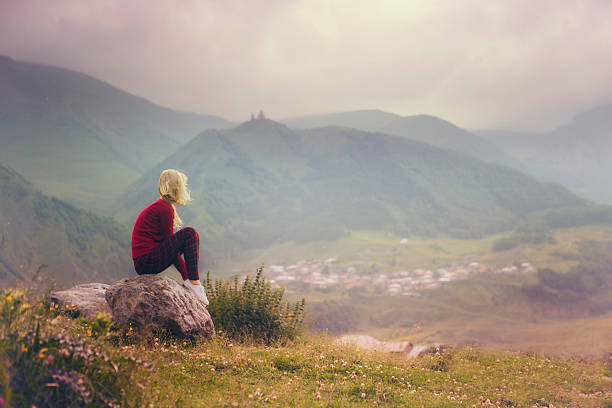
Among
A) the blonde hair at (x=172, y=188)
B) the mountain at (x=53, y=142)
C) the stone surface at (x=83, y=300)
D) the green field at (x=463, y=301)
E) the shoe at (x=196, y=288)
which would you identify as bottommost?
the green field at (x=463, y=301)

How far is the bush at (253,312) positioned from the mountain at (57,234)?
285 ft

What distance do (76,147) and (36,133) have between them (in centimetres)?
1650

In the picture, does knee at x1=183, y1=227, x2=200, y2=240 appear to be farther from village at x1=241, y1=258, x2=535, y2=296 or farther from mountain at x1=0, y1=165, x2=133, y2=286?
village at x1=241, y1=258, x2=535, y2=296

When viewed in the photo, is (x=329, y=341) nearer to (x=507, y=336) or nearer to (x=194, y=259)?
(x=194, y=259)

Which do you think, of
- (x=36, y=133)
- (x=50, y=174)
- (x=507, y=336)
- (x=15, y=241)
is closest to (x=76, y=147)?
(x=36, y=133)

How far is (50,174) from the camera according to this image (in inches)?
5512

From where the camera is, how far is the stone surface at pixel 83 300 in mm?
6684

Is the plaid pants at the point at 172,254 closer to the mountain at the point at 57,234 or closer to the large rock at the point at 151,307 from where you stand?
the large rock at the point at 151,307

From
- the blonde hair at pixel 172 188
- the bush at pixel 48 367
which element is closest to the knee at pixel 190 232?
the blonde hair at pixel 172 188

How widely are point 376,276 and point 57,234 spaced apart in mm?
113648

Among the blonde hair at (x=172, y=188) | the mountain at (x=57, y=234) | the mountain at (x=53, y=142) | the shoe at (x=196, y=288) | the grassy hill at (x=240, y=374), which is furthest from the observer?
the mountain at (x=53, y=142)

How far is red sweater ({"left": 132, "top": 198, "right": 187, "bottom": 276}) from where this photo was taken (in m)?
6.34

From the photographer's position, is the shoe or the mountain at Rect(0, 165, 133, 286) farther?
the mountain at Rect(0, 165, 133, 286)

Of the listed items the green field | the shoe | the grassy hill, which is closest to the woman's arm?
the shoe
